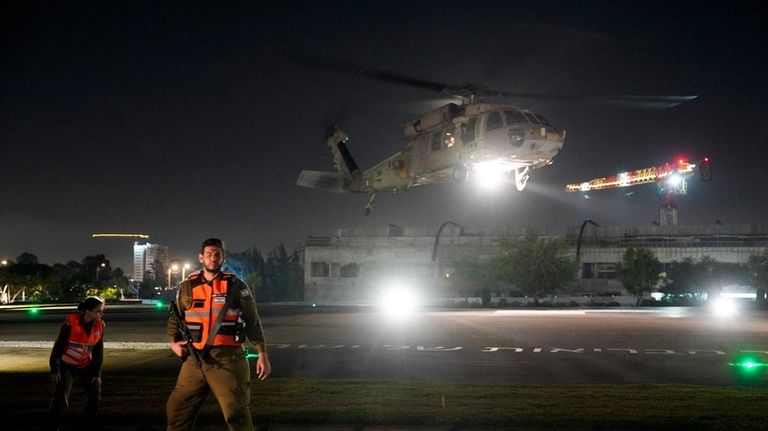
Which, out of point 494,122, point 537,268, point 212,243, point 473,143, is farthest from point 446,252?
point 212,243

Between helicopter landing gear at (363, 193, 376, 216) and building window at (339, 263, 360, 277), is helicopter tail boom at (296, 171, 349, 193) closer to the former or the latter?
helicopter landing gear at (363, 193, 376, 216)

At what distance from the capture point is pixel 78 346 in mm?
10055

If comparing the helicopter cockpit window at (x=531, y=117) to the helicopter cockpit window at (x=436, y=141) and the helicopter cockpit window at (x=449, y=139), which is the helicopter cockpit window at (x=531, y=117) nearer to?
the helicopter cockpit window at (x=449, y=139)

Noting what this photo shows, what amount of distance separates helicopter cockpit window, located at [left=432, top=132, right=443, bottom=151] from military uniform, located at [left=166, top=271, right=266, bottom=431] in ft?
82.6

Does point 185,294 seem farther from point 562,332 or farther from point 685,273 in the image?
point 685,273

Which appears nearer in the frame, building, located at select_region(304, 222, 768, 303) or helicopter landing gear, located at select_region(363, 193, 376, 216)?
helicopter landing gear, located at select_region(363, 193, 376, 216)

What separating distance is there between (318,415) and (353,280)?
10754cm

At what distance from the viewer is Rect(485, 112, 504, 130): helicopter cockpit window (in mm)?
29969

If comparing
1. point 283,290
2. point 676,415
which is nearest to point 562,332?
point 676,415

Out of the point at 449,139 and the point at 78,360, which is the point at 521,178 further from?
the point at 78,360

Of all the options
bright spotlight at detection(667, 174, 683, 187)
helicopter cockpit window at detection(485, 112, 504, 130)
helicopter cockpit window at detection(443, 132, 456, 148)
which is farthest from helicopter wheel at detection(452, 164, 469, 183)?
bright spotlight at detection(667, 174, 683, 187)

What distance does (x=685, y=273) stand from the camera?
92562 mm

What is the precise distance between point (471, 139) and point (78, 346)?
22060 millimetres

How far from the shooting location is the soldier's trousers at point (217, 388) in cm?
746
